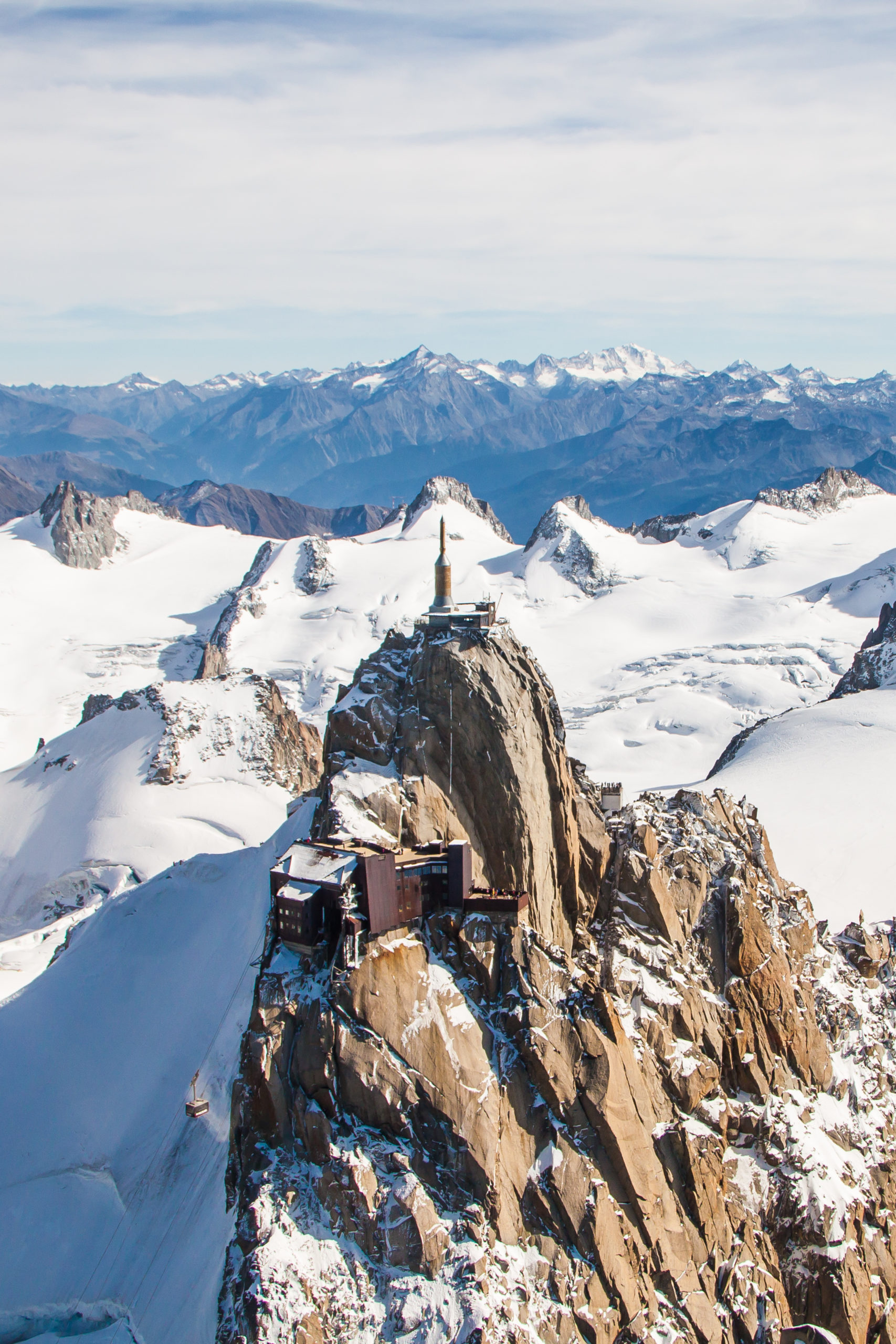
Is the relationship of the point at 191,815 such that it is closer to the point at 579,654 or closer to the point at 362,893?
the point at 362,893

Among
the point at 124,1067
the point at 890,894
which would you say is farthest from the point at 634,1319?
the point at 890,894

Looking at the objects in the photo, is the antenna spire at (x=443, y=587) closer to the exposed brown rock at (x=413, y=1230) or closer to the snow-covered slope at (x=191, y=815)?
the snow-covered slope at (x=191, y=815)

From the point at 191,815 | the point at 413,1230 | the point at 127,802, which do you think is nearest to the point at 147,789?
the point at 127,802

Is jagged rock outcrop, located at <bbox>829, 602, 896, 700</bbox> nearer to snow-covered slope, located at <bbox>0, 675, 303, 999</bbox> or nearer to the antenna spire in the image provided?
snow-covered slope, located at <bbox>0, 675, 303, 999</bbox>

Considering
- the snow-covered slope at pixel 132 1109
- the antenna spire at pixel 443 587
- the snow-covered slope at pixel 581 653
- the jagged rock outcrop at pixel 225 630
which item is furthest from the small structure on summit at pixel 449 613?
the jagged rock outcrop at pixel 225 630

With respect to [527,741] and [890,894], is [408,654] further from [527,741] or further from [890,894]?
[890,894]

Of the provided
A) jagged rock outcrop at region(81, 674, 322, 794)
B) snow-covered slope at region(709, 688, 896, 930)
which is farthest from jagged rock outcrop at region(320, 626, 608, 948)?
jagged rock outcrop at region(81, 674, 322, 794)
